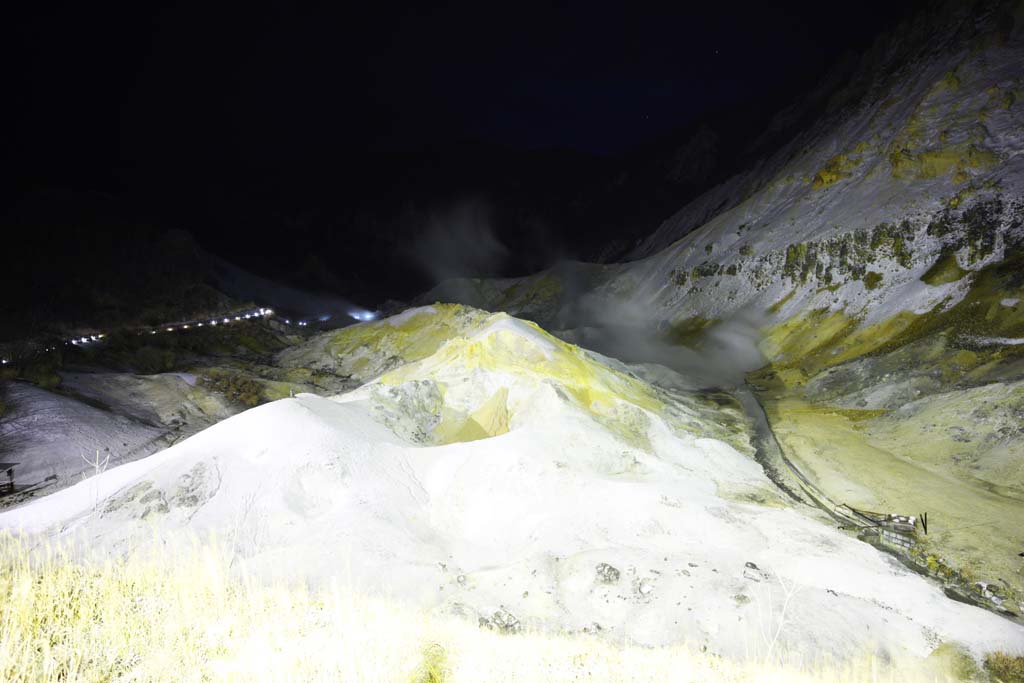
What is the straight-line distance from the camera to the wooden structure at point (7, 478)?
15320 mm

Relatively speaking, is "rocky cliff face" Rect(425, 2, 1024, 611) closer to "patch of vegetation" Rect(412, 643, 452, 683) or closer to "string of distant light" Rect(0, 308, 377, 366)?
"patch of vegetation" Rect(412, 643, 452, 683)

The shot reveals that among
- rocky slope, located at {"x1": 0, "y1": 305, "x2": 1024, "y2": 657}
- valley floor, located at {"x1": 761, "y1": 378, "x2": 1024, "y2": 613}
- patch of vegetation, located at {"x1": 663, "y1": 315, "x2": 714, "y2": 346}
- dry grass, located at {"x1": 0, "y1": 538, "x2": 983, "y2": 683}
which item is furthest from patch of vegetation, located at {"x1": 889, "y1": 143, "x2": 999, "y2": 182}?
dry grass, located at {"x1": 0, "y1": 538, "x2": 983, "y2": 683}

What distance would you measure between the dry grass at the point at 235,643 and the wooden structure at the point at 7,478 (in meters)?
15.6

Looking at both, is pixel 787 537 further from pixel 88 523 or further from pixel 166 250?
pixel 166 250

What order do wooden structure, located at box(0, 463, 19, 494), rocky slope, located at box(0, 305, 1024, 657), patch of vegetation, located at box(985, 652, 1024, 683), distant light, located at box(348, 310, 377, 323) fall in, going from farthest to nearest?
distant light, located at box(348, 310, 377, 323)
wooden structure, located at box(0, 463, 19, 494)
rocky slope, located at box(0, 305, 1024, 657)
patch of vegetation, located at box(985, 652, 1024, 683)

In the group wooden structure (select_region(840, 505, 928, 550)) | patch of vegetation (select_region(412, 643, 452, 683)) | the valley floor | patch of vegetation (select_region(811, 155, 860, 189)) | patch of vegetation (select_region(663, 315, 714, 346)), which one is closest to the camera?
patch of vegetation (select_region(412, 643, 452, 683))

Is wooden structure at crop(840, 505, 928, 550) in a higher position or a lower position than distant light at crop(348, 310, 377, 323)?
lower

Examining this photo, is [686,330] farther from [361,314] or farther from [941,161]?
[361,314]

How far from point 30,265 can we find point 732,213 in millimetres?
54480

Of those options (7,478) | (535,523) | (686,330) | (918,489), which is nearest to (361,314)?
(686,330)

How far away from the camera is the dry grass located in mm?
2973

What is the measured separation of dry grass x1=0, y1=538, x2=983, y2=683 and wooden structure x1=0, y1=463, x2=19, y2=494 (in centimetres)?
1556

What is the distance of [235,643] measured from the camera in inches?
131

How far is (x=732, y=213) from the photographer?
129 ft
